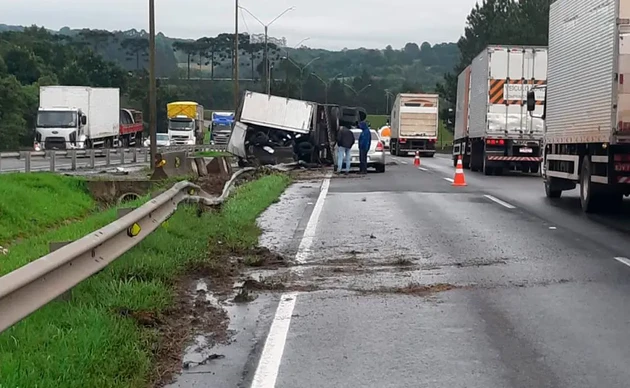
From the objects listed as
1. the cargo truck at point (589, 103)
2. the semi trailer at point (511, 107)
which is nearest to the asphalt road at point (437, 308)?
the cargo truck at point (589, 103)

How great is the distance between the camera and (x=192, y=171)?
2744 centimetres

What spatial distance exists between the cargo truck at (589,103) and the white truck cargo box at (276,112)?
519 inches

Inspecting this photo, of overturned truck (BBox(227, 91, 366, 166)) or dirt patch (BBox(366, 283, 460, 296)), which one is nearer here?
dirt patch (BBox(366, 283, 460, 296))

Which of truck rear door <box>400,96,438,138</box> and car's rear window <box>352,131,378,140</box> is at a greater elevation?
truck rear door <box>400,96,438,138</box>

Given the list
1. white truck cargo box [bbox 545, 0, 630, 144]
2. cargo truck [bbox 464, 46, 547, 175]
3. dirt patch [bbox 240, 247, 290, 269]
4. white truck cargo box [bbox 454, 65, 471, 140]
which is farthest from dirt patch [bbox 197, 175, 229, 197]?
white truck cargo box [bbox 454, 65, 471, 140]

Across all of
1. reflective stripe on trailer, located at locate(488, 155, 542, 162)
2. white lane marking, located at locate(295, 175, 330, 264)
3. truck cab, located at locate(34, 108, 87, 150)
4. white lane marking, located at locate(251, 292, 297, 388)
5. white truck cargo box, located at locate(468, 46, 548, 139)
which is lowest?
white lane marking, located at locate(251, 292, 297, 388)

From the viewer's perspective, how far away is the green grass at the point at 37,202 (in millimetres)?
15953

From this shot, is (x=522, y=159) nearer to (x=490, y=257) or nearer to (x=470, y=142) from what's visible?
(x=470, y=142)

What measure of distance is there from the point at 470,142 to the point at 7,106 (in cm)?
3745

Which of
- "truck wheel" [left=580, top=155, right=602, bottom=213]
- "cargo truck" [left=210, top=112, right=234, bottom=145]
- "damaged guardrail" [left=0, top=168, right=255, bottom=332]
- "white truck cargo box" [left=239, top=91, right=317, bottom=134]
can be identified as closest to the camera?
"damaged guardrail" [left=0, top=168, right=255, bottom=332]

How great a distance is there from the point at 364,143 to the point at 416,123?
25.8 m

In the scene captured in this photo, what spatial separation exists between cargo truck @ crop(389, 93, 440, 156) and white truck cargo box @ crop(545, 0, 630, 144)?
3351 cm

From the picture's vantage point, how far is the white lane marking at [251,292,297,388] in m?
6.34

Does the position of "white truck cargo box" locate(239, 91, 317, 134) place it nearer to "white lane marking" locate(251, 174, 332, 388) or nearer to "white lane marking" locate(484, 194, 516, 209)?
"white lane marking" locate(484, 194, 516, 209)
